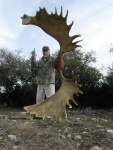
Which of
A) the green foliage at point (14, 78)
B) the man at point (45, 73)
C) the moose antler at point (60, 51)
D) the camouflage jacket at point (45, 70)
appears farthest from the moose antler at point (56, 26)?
the green foliage at point (14, 78)

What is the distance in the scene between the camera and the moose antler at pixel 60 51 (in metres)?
3.78

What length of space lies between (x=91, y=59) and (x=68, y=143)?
1143 centimetres

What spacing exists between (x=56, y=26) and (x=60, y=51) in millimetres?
221

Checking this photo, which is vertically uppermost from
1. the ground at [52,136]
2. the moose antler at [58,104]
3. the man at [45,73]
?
the man at [45,73]

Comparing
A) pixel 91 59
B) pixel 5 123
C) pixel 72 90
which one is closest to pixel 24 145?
pixel 5 123

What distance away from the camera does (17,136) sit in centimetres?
753

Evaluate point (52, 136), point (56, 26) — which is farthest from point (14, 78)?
point (56, 26)

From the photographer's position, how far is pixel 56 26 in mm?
3885

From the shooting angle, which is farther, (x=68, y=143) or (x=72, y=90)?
(x=68, y=143)

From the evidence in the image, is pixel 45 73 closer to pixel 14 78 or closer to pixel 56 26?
pixel 56 26

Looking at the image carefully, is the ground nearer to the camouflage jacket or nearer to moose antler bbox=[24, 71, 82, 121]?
the camouflage jacket

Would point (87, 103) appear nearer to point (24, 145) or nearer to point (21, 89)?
point (21, 89)

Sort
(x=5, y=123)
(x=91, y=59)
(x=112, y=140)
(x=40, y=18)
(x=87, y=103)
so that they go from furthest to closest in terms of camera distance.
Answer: (x=91, y=59) → (x=87, y=103) → (x=5, y=123) → (x=112, y=140) → (x=40, y=18)

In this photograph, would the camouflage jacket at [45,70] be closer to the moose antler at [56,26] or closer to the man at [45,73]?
the man at [45,73]
